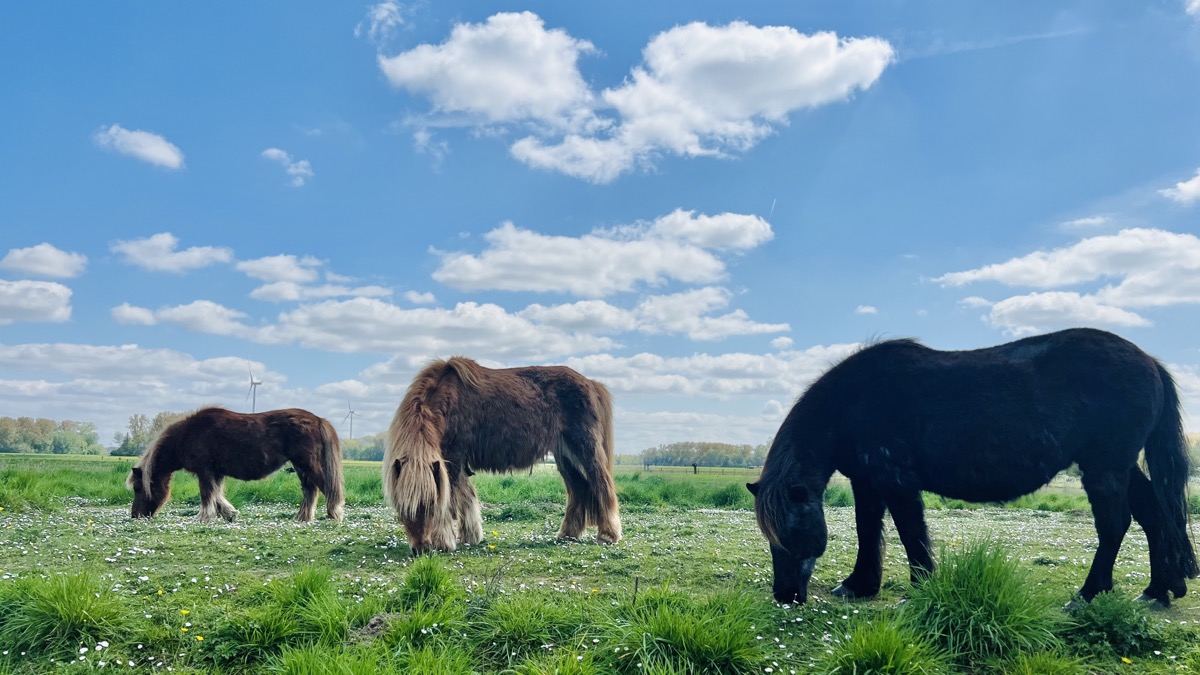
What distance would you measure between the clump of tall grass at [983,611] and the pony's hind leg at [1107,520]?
1.09 metres

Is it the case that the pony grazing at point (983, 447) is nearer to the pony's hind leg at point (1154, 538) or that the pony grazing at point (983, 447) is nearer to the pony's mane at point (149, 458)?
the pony's hind leg at point (1154, 538)

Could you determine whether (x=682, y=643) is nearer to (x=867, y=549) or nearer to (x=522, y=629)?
(x=522, y=629)

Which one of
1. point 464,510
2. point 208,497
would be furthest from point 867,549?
point 208,497

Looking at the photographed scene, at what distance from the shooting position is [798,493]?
748 centimetres

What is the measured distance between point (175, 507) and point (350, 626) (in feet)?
49.3

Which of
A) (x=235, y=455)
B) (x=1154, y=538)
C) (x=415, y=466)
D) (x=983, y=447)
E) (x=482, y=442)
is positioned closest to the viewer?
(x=983, y=447)

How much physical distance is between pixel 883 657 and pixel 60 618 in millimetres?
6971

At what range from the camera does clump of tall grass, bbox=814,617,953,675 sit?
5414 mm

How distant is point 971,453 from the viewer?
7.41 meters

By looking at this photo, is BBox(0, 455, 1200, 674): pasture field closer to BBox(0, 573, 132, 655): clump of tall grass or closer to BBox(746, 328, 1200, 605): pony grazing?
BBox(0, 573, 132, 655): clump of tall grass

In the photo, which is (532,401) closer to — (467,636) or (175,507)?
(467,636)

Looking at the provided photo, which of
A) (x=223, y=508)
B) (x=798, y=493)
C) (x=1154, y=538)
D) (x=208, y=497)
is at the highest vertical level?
(x=798, y=493)

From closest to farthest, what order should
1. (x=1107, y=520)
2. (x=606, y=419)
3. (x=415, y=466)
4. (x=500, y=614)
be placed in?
(x=500, y=614), (x=1107, y=520), (x=415, y=466), (x=606, y=419)

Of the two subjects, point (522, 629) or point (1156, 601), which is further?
point (1156, 601)
